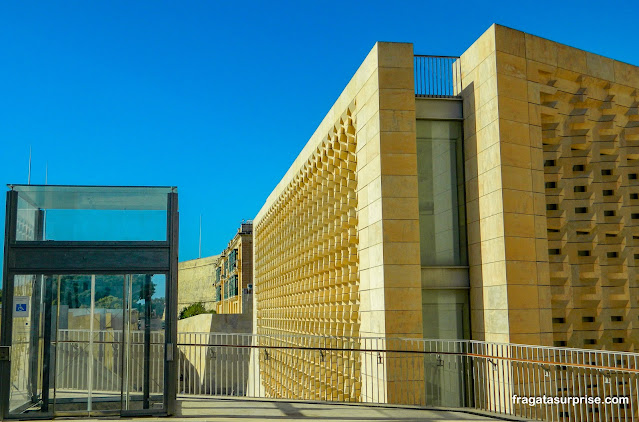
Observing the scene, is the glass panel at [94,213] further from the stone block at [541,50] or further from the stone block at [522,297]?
the stone block at [541,50]

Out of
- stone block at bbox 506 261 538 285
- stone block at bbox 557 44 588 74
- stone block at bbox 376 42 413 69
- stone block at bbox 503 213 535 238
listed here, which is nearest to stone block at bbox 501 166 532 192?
stone block at bbox 503 213 535 238

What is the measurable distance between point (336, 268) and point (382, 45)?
7.48m

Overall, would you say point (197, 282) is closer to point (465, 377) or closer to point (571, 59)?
point (465, 377)

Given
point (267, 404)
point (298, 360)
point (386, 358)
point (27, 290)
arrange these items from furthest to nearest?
point (298, 360), point (386, 358), point (267, 404), point (27, 290)

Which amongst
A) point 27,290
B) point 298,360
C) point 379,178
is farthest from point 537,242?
point 298,360

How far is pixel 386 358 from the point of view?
14.4m

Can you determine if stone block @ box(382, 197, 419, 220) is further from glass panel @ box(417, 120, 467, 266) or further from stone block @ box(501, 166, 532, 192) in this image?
stone block @ box(501, 166, 532, 192)

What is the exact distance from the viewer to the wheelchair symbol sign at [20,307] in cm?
1041

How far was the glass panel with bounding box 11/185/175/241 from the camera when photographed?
10.9 metres

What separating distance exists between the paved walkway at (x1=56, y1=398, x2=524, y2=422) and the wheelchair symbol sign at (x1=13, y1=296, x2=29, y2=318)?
2.13 meters

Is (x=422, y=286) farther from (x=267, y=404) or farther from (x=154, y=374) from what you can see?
(x=154, y=374)

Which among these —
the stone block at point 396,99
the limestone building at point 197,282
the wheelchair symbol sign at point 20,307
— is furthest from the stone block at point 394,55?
the limestone building at point 197,282

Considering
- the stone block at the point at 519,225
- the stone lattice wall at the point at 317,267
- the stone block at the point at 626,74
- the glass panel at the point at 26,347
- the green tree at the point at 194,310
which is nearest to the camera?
the glass panel at the point at 26,347

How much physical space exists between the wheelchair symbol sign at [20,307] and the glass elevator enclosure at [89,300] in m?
0.02
